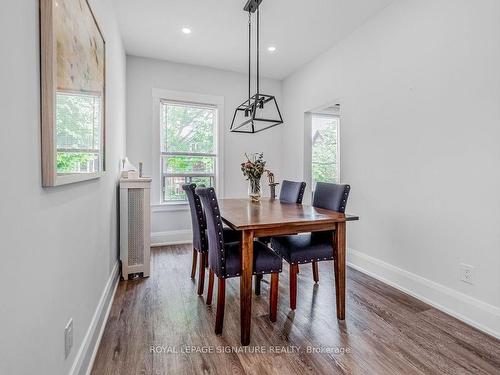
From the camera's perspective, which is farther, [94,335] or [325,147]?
[325,147]

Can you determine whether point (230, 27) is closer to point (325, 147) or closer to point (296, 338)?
point (325, 147)

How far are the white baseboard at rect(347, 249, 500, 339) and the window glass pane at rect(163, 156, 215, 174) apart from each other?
2.63 m

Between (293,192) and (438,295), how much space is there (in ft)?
5.26

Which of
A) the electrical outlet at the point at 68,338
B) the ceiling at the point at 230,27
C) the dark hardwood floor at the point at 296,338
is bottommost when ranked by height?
the dark hardwood floor at the point at 296,338

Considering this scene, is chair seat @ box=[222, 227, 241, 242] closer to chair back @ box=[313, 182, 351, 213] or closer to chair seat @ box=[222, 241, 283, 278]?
chair seat @ box=[222, 241, 283, 278]

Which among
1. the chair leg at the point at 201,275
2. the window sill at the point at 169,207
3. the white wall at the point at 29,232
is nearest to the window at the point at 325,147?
the window sill at the point at 169,207

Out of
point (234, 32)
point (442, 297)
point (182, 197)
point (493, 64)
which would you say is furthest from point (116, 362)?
point (234, 32)

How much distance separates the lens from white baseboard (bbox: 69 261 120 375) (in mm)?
1450

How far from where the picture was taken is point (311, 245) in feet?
7.25

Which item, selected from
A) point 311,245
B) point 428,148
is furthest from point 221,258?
point 428,148

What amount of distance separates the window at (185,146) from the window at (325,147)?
1810 millimetres

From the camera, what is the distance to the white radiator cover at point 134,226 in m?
2.88

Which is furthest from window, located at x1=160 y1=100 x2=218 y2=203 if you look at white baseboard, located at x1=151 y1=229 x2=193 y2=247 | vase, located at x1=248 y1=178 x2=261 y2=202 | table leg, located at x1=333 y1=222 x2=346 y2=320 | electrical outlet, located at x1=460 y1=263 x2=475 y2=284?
electrical outlet, located at x1=460 y1=263 x2=475 y2=284

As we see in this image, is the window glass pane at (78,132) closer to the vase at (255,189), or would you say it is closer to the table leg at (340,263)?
the vase at (255,189)
